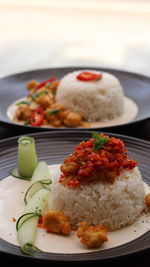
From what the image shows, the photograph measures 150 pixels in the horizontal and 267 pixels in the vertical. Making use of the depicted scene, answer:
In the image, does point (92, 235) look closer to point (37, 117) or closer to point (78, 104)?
point (37, 117)

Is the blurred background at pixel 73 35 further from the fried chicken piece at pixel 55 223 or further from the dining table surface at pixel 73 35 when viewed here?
the fried chicken piece at pixel 55 223

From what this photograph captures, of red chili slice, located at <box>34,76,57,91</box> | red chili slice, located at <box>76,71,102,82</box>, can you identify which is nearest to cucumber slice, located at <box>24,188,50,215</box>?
red chili slice, located at <box>76,71,102,82</box>

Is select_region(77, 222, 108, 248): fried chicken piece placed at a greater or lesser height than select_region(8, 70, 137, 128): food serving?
lesser

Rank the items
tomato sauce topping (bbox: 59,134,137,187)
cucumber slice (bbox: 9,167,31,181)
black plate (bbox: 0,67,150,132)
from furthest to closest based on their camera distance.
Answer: black plate (bbox: 0,67,150,132) → cucumber slice (bbox: 9,167,31,181) → tomato sauce topping (bbox: 59,134,137,187)

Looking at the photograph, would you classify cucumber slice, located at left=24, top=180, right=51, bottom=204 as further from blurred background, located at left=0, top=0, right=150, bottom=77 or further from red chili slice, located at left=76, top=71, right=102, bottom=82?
blurred background, located at left=0, top=0, right=150, bottom=77

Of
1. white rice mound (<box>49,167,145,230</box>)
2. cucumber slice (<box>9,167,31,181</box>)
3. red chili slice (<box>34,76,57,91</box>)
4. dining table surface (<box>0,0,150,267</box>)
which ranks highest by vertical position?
dining table surface (<box>0,0,150,267</box>)

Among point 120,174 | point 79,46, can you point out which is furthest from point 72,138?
point 79,46
